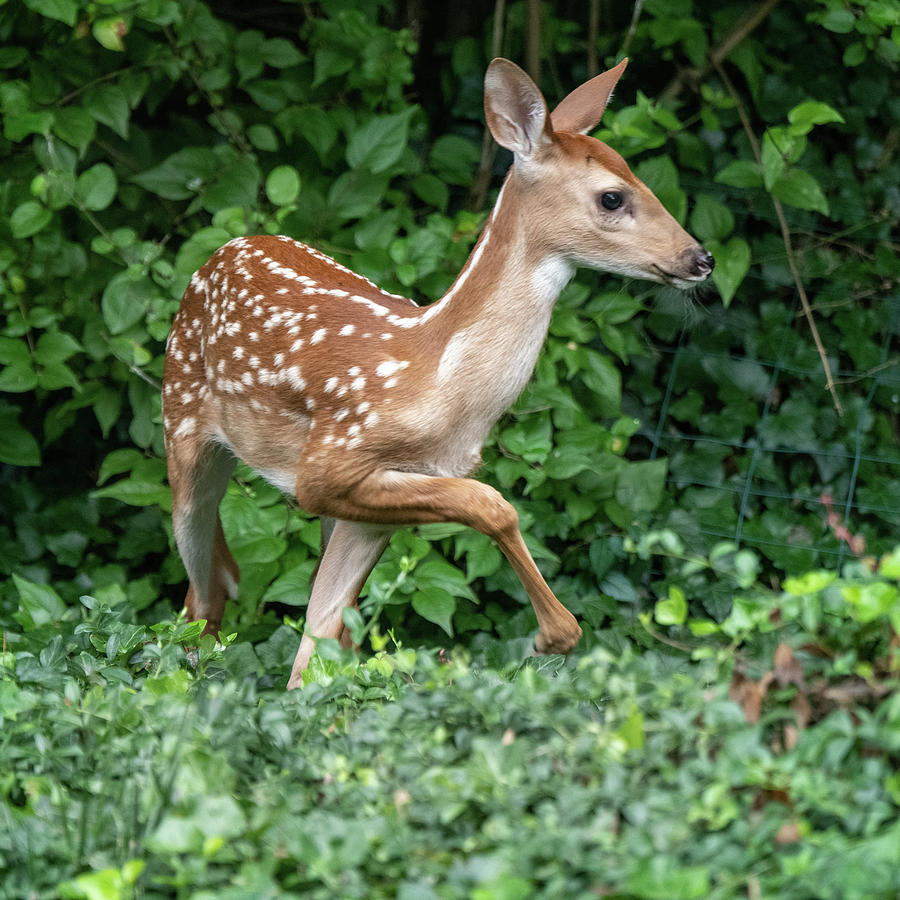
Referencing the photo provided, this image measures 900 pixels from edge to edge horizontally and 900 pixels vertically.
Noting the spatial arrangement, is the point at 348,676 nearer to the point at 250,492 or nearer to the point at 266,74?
the point at 250,492

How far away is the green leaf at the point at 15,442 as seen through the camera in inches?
189

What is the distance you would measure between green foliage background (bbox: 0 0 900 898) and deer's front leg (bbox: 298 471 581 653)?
140 millimetres

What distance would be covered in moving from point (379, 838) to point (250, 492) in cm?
251

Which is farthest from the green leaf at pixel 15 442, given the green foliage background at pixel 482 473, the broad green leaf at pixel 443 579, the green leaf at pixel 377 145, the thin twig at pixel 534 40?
the thin twig at pixel 534 40

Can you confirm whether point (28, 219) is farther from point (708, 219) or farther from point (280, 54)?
point (708, 219)

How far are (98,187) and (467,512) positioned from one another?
2330mm

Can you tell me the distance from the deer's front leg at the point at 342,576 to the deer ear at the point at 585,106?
118cm

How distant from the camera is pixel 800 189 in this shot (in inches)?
180

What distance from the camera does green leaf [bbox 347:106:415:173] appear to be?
15.3 ft

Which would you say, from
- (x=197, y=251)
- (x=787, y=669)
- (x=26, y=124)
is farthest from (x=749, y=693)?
(x=26, y=124)

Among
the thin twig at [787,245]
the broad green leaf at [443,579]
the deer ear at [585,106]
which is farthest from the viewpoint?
the thin twig at [787,245]

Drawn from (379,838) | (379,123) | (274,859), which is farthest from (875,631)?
(379,123)

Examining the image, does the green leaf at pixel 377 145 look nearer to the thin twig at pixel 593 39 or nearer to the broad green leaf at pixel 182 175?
the broad green leaf at pixel 182 175

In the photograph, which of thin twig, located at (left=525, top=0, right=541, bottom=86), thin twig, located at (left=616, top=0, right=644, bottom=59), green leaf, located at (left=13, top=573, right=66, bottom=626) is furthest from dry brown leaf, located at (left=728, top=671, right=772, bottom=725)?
thin twig, located at (left=525, top=0, right=541, bottom=86)
